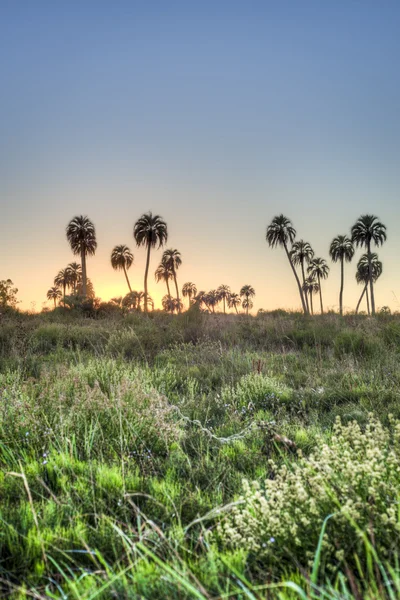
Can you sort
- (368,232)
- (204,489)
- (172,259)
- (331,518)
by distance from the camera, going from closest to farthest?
(331,518), (204,489), (368,232), (172,259)

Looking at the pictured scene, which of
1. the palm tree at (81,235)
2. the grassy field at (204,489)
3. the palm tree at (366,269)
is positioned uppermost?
the palm tree at (81,235)

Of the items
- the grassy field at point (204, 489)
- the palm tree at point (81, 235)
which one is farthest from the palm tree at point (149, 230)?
the grassy field at point (204, 489)

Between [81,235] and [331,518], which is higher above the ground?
[81,235]

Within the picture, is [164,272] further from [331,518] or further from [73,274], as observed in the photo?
[331,518]

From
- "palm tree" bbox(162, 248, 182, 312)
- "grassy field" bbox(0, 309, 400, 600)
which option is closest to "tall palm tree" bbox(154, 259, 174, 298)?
"palm tree" bbox(162, 248, 182, 312)

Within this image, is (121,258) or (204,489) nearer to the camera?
(204,489)

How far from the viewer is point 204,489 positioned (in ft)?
10.2

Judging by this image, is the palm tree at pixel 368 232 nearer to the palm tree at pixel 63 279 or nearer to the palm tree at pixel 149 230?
the palm tree at pixel 149 230

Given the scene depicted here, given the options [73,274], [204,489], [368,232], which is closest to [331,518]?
[204,489]

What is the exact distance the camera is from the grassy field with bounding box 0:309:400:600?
1725 millimetres

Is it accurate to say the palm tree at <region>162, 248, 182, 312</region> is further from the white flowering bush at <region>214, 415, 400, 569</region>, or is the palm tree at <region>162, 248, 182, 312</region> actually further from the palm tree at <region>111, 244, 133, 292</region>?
the white flowering bush at <region>214, 415, 400, 569</region>

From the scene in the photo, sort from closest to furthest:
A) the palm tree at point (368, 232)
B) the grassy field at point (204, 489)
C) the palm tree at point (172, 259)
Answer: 1. the grassy field at point (204, 489)
2. the palm tree at point (368, 232)
3. the palm tree at point (172, 259)

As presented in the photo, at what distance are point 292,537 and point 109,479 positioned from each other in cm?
157

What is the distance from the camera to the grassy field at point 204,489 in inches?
67.9
